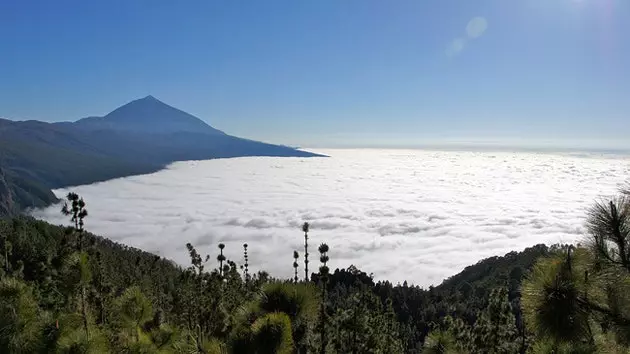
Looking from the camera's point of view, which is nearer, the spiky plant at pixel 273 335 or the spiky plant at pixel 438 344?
the spiky plant at pixel 273 335

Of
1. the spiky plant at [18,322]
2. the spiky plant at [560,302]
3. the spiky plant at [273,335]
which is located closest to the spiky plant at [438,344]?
the spiky plant at [560,302]

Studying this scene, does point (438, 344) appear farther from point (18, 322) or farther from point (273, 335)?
point (18, 322)

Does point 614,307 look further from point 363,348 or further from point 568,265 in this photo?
point 363,348

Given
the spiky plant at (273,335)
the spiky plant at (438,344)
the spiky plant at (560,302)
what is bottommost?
the spiky plant at (438,344)

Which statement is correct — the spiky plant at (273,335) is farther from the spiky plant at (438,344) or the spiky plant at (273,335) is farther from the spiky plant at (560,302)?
the spiky plant at (438,344)

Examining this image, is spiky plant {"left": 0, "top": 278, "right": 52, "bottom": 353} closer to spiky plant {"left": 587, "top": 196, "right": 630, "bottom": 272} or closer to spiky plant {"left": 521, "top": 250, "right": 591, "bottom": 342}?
spiky plant {"left": 521, "top": 250, "right": 591, "bottom": 342}

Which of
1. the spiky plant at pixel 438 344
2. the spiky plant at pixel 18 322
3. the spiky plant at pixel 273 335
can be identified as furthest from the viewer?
the spiky plant at pixel 438 344

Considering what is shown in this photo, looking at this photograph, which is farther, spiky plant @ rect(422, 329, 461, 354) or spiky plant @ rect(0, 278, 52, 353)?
spiky plant @ rect(422, 329, 461, 354)

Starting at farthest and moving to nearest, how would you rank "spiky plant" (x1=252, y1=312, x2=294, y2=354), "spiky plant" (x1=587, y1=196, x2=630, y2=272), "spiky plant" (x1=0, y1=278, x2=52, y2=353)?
"spiky plant" (x1=0, y1=278, x2=52, y2=353), "spiky plant" (x1=252, y1=312, x2=294, y2=354), "spiky plant" (x1=587, y1=196, x2=630, y2=272)

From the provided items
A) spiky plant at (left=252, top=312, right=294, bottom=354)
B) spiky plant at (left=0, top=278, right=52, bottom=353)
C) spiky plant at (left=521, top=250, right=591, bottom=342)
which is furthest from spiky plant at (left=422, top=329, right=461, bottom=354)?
→ spiky plant at (left=0, top=278, right=52, bottom=353)

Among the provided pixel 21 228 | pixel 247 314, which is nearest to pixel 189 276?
pixel 247 314

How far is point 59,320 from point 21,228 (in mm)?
151442

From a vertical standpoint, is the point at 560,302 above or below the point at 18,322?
above

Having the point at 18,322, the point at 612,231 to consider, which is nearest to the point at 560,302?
the point at 612,231
